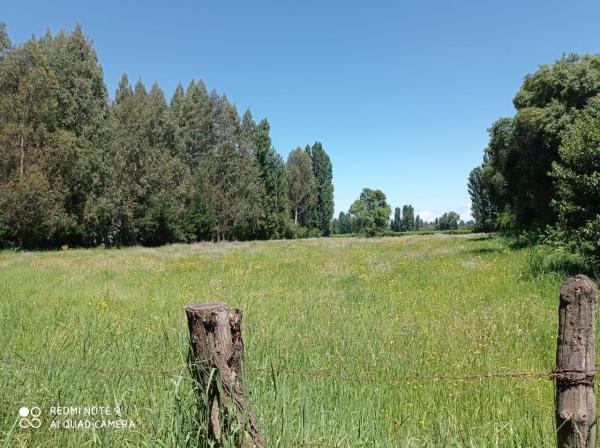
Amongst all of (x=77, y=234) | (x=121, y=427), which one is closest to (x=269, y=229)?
(x=77, y=234)

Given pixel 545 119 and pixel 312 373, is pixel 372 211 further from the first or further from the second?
pixel 312 373

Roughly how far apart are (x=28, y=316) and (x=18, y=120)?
31.3 meters

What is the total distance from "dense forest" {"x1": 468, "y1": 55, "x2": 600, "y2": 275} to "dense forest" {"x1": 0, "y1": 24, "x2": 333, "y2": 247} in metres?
33.3

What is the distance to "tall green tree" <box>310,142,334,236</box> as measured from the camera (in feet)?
273

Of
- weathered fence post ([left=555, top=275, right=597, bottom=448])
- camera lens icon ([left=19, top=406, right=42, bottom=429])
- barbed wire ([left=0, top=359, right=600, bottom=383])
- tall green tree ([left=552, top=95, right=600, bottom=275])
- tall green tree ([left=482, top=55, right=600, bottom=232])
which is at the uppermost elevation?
tall green tree ([left=482, top=55, right=600, bottom=232])

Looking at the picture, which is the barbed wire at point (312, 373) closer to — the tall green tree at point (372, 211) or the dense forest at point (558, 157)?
the dense forest at point (558, 157)

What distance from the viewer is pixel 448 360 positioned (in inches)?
189

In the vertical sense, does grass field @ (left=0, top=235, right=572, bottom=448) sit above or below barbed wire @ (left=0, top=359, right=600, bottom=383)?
below

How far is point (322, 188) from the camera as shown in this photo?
85.7 meters

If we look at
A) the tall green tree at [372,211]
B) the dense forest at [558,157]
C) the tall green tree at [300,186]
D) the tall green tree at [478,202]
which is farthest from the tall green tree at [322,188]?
the dense forest at [558,157]

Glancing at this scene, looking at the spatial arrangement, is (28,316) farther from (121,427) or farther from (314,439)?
(314,439)

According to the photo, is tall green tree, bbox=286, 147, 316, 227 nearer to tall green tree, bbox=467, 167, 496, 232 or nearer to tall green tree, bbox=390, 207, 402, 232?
tall green tree, bbox=467, 167, 496, 232

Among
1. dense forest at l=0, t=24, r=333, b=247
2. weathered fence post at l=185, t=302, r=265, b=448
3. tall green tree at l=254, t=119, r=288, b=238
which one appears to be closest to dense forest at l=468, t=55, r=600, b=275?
weathered fence post at l=185, t=302, r=265, b=448

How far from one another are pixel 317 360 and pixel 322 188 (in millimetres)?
81617
